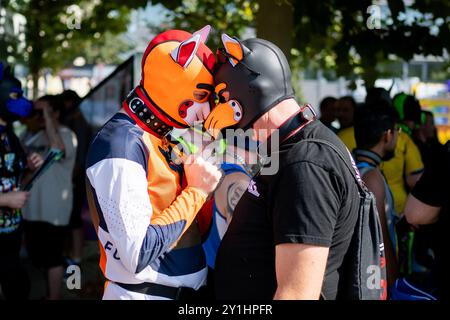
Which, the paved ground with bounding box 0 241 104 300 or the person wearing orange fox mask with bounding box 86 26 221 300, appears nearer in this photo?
the person wearing orange fox mask with bounding box 86 26 221 300

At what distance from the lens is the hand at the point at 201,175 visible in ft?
7.61

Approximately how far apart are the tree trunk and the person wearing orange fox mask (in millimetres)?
2386

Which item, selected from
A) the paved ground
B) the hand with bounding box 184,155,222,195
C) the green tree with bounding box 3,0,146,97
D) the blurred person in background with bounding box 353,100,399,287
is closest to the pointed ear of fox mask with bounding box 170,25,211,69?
the hand with bounding box 184,155,222,195

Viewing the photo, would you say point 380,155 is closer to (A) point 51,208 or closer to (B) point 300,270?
(B) point 300,270

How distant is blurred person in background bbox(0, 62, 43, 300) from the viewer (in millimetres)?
4188

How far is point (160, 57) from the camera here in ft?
7.73

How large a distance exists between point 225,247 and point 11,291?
273cm

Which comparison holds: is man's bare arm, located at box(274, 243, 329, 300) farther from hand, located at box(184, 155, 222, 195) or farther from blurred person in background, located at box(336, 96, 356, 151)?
blurred person in background, located at box(336, 96, 356, 151)

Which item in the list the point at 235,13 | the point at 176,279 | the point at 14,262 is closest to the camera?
the point at 176,279

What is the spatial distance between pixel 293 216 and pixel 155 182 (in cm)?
69

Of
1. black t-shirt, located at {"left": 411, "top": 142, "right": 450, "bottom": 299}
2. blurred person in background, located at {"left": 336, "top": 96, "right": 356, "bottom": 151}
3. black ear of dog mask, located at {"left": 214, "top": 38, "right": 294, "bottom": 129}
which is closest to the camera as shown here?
black ear of dog mask, located at {"left": 214, "top": 38, "right": 294, "bottom": 129}

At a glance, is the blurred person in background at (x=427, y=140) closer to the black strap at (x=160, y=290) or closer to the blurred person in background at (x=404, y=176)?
the blurred person in background at (x=404, y=176)
